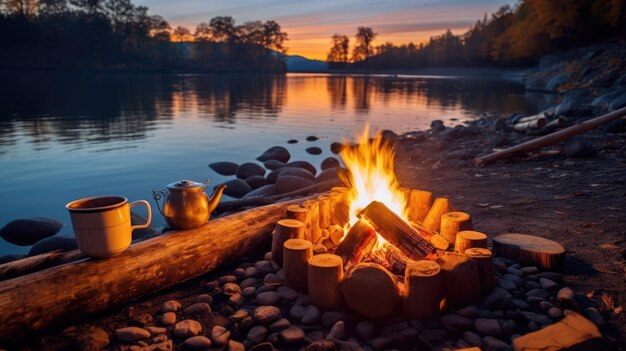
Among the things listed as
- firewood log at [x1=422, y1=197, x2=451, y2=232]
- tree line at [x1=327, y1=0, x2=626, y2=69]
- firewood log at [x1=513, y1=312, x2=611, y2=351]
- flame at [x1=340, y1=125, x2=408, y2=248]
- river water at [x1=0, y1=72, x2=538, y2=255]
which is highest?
tree line at [x1=327, y1=0, x2=626, y2=69]

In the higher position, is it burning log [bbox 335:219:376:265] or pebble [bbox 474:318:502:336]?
burning log [bbox 335:219:376:265]

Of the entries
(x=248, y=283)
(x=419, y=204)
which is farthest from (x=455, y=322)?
(x=419, y=204)

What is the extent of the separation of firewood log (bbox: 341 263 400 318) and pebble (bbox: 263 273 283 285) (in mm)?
1023

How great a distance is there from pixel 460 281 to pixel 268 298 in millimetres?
1921

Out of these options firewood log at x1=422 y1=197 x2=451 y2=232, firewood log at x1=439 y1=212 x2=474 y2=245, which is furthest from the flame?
firewood log at x1=439 y1=212 x2=474 y2=245

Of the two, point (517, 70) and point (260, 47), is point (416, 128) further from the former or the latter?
point (260, 47)

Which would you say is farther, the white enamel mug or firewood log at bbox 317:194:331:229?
firewood log at bbox 317:194:331:229

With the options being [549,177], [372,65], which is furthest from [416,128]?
[372,65]

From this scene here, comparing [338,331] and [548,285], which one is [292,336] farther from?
[548,285]

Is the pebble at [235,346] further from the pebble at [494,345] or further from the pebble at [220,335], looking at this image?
the pebble at [494,345]

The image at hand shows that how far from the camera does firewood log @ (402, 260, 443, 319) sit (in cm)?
362

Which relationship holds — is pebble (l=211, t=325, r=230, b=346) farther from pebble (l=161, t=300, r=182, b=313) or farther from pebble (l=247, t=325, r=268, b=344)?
pebble (l=161, t=300, r=182, b=313)

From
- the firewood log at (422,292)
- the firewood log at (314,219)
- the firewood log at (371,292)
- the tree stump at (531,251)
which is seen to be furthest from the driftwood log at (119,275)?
the tree stump at (531,251)

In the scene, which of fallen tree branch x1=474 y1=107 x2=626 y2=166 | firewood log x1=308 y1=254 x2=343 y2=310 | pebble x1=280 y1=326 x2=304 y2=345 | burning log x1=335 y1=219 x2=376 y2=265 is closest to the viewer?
pebble x1=280 y1=326 x2=304 y2=345
